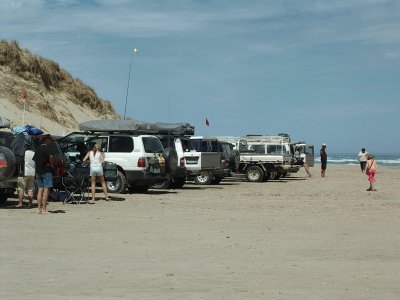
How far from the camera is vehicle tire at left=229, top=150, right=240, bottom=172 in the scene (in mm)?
30008

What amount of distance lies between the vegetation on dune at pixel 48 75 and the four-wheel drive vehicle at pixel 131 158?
27400 mm

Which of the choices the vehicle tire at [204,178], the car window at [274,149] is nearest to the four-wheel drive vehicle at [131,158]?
the vehicle tire at [204,178]

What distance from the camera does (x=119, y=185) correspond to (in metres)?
21.1

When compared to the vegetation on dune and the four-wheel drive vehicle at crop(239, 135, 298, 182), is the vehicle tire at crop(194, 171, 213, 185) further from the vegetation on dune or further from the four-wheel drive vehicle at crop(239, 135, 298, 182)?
the vegetation on dune

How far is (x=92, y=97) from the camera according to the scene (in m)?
54.6

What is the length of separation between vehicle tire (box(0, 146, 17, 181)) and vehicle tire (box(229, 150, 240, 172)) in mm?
15026

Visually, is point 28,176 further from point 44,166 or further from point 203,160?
point 203,160

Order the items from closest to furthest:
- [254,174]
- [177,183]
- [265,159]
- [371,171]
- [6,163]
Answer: [6,163] < [371,171] < [177,183] < [254,174] < [265,159]

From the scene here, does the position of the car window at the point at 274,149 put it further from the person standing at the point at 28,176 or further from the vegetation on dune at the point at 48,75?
the vegetation on dune at the point at 48,75

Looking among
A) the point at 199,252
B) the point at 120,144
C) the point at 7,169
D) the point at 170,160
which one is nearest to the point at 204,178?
the point at 170,160

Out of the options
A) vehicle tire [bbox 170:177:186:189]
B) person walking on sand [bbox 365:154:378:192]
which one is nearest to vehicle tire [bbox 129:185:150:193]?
vehicle tire [bbox 170:177:186:189]

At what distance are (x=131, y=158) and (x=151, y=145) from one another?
1024 millimetres

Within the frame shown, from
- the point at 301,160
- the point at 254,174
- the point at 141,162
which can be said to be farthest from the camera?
the point at 301,160

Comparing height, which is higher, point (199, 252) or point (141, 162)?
point (141, 162)
